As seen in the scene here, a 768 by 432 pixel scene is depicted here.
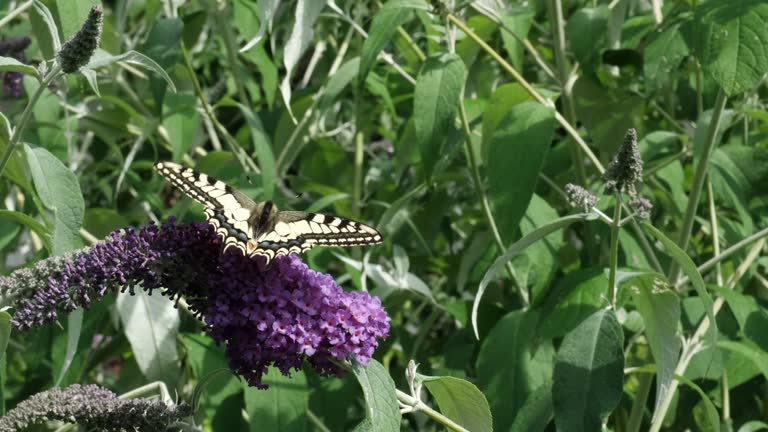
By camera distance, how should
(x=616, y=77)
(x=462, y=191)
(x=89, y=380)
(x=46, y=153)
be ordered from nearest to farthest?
(x=46, y=153)
(x=616, y=77)
(x=462, y=191)
(x=89, y=380)

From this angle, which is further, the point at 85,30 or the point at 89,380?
the point at 89,380

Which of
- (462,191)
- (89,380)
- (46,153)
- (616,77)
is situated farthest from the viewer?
(89,380)

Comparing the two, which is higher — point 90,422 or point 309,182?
point 90,422

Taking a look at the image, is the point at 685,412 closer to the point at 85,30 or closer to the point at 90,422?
the point at 90,422

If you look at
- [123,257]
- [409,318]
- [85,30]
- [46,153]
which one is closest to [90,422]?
[123,257]

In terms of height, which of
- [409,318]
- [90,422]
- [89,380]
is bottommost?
[89,380]

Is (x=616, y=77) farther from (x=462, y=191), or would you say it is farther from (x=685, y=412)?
(x=685, y=412)

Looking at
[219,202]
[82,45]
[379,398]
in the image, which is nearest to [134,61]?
[82,45]
